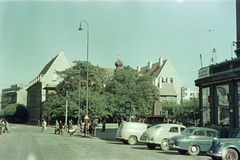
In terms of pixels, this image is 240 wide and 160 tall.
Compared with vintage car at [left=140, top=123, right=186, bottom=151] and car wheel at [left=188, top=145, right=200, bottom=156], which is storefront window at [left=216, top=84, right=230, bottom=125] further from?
car wheel at [left=188, top=145, right=200, bottom=156]

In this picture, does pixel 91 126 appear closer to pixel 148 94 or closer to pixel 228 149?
pixel 228 149

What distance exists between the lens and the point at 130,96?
259 ft

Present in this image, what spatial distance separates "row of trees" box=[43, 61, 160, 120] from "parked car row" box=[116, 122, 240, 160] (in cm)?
3503

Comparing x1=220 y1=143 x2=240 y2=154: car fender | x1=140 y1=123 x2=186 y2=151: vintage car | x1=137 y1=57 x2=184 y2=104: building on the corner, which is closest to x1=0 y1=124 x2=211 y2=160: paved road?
x1=140 y1=123 x2=186 y2=151: vintage car

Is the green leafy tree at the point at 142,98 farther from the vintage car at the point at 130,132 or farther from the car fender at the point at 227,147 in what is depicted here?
the car fender at the point at 227,147

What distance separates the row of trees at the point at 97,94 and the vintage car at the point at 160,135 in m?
38.8

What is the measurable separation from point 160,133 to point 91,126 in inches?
499

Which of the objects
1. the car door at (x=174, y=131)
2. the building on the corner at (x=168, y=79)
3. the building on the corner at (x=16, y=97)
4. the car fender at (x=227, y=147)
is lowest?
the car fender at (x=227, y=147)

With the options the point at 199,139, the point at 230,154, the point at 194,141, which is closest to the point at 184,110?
the point at 199,139

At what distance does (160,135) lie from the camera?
19859 millimetres

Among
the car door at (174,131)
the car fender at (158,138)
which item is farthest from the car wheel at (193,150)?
the car door at (174,131)

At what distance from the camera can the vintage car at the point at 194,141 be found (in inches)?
670

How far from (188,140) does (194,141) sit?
1.08ft

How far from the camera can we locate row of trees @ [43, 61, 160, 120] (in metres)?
67.4
